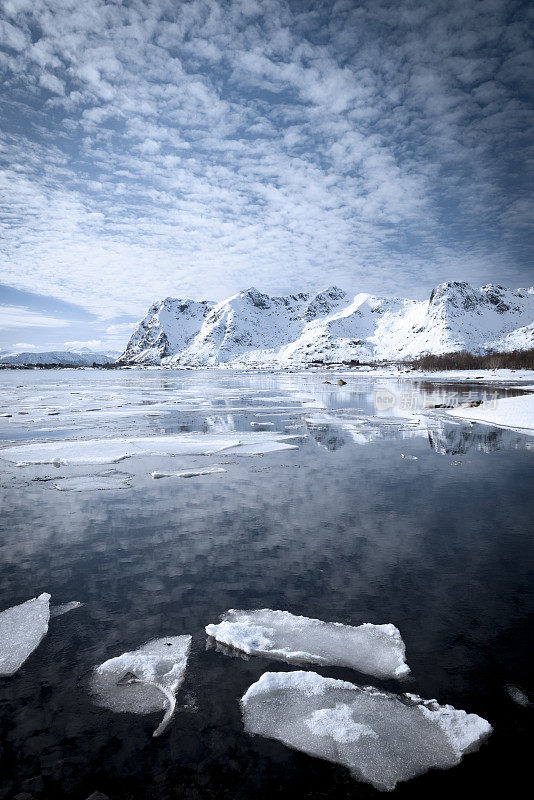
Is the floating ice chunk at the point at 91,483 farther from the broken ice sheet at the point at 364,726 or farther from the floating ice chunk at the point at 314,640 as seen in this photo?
the broken ice sheet at the point at 364,726

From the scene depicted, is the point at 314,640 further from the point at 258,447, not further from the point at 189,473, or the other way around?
the point at 258,447

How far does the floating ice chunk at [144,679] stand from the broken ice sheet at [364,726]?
551 mm

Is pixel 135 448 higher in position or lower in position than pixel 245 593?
higher

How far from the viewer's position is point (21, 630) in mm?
3441

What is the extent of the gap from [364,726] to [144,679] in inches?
61.4

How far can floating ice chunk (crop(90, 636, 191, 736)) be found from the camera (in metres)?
2.71

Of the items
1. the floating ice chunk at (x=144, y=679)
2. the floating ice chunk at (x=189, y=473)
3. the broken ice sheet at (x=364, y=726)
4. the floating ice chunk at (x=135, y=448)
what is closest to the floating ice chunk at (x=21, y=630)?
the floating ice chunk at (x=144, y=679)

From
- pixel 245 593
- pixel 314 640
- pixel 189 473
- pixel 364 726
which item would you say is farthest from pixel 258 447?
pixel 364 726

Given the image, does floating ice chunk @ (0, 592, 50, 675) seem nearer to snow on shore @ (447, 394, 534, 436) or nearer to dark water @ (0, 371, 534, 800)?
dark water @ (0, 371, 534, 800)

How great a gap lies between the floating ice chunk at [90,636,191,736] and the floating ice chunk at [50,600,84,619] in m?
0.92

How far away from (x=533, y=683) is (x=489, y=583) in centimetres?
135

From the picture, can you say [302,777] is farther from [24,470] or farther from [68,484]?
[24,470]

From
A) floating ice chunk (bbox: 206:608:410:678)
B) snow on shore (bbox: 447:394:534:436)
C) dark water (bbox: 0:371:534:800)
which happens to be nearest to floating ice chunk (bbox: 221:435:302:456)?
dark water (bbox: 0:371:534:800)

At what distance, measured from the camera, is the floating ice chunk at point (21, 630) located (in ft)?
10.3
